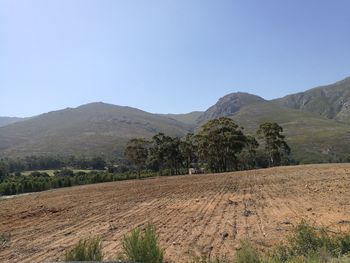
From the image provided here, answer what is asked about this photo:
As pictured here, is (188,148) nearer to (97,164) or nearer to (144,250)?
(97,164)

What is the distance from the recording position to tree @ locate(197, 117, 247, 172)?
308 feet

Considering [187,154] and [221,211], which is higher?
[187,154]

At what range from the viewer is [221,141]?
94.4 metres

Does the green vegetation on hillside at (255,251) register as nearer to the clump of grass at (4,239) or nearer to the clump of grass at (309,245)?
the clump of grass at (309,245)

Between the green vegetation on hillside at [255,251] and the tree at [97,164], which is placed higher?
the tree at [97,164]

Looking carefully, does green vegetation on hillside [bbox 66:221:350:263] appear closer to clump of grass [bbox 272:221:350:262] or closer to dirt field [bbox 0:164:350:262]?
clump of grass [bbox 272:221:350:262]

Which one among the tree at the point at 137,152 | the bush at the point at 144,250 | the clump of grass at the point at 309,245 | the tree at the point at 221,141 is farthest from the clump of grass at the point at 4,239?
the tree at the point at 137,152

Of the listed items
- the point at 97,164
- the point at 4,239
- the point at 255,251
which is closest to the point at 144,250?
the point at 255,251

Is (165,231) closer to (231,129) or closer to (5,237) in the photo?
(5,237)

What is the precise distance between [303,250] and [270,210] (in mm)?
9282

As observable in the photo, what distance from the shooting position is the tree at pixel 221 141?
93938 mm

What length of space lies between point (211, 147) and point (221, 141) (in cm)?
330

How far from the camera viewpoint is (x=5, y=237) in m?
18.0

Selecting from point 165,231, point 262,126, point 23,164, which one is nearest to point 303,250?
point 165,231
